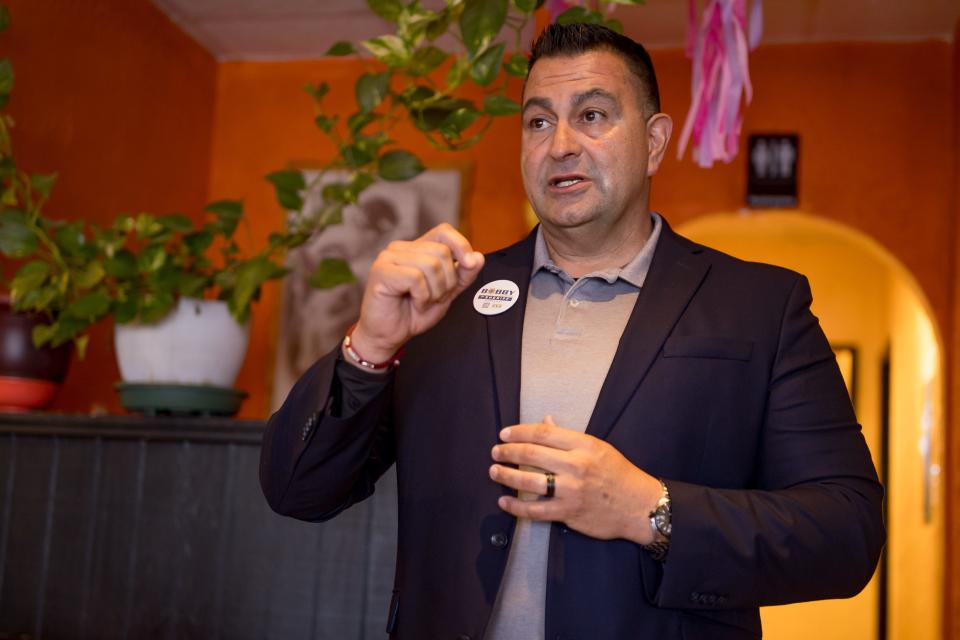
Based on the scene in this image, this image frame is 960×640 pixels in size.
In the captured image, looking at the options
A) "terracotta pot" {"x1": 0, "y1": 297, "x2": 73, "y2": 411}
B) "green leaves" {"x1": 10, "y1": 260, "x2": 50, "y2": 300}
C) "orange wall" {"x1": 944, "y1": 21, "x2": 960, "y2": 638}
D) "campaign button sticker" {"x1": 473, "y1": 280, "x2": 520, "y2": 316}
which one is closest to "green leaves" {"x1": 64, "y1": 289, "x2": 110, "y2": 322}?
"green leaves" {"x1": 10, "y1": 260, "x2": 50, "y2": 300}

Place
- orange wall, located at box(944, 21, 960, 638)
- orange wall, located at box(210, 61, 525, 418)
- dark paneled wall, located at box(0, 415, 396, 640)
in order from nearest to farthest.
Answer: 1. dark paneled wall, located at box(0, 415, 396, 640)
2. orange wall, located at box(944, 21, 960, 638)
3. orange wall, located at box(210, 61, 525, 418)

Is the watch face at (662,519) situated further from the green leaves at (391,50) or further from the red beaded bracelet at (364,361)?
the green leaves at (391,50)

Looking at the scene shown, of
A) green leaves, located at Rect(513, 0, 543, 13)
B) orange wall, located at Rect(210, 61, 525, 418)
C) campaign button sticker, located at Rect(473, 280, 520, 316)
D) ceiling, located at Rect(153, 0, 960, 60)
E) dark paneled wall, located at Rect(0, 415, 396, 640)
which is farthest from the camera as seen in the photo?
orange wall, located at Rect(210, 61, 525, 418)

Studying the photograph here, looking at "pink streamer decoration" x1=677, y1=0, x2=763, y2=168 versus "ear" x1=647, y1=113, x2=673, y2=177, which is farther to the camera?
"pink streamer decoration" x1=677, y1=0, x2=763, y2=168

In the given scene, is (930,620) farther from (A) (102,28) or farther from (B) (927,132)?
(A) (102,28)

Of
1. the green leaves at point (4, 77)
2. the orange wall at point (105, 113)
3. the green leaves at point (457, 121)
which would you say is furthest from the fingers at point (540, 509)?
the orange wall at point (105, 113)

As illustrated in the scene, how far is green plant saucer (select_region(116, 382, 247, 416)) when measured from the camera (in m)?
2.33

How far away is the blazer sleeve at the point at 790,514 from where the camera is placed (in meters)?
1.21

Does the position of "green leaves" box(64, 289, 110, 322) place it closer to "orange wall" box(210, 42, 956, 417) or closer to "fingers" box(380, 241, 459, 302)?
"fingers" box(380, 241, 459, 302)

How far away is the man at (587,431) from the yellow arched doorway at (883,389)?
10.9 ft

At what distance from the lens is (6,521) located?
7.21 ft

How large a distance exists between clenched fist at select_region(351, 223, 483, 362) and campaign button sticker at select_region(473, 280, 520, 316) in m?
0.19

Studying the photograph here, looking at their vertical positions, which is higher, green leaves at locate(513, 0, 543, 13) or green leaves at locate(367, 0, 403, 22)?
green leaves at locate(367, 0, 403, 22)

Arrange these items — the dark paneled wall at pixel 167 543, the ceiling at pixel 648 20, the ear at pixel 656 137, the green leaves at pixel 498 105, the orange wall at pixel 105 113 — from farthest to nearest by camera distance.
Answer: the ceiling at pixel 648 20
the orange wall at pixel 105 113
the green leaves at pixel 498 105
the dark paneled wall at pixel 167 543
the ear at pixel 656 137
